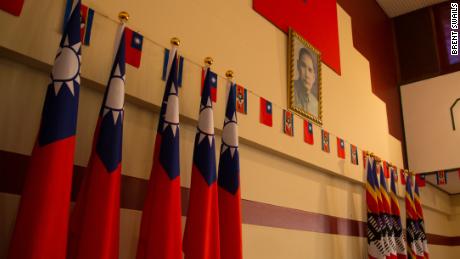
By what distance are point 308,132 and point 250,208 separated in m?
0.77

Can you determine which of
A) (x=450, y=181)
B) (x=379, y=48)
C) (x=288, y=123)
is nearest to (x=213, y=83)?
(x=288, y=123)

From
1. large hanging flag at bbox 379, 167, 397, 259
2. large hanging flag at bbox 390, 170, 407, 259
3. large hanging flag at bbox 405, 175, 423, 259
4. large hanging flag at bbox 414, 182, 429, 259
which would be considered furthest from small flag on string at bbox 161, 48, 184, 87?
large hanging flag at bbox 414, 182, 429, 259

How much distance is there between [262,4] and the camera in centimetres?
247

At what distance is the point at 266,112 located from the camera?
7.30ft

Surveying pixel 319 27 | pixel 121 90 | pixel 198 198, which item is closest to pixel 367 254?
pixel 319 27

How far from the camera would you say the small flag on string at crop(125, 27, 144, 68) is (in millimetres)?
1560

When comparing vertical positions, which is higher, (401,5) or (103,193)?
(401,5)

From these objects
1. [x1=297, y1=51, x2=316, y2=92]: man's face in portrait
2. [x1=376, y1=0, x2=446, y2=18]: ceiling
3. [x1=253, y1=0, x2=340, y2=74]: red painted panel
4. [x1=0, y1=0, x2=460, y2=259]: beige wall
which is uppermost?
[x1=376, y1=0, x2=446, y2=18]: ceiling

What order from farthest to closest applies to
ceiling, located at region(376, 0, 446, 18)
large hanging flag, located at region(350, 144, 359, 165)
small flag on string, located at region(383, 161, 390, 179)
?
ceiling, located at region(376, 0, 446, 18), small flag on string, located at region(383, 161, 390, 179), large hanging flag, located at region(350, 144, 359, 165)

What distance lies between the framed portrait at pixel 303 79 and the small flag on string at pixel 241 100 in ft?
1.61

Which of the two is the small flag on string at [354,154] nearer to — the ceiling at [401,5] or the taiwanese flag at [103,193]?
the taiwanese flag at [103,193]

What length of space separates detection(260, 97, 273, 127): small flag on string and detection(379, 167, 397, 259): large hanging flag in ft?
4.65

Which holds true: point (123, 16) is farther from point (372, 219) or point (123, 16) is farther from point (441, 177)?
point (441, 177)

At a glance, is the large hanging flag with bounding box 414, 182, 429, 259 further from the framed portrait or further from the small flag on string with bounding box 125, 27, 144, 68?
the small flag on string with bounding box 125, 27, 144, 68
